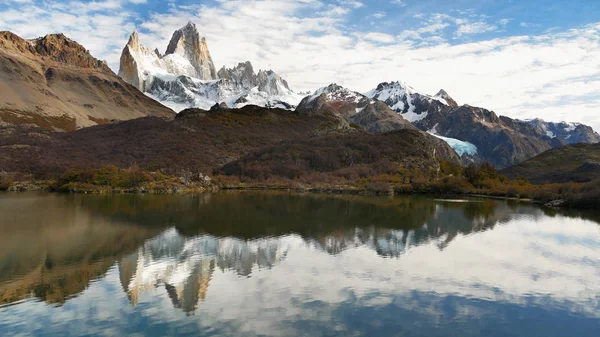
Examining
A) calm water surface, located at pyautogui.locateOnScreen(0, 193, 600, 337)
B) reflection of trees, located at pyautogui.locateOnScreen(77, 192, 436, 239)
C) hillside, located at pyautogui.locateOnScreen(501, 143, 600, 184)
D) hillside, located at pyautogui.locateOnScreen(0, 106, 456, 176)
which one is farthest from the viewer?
hillside, located at pyautogui.locateOnScreen(501, 143, 600, 184)

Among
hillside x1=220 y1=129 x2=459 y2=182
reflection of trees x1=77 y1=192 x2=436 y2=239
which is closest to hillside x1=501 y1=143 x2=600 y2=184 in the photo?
hillside x1=220 y1=129 x2=459 y2=182

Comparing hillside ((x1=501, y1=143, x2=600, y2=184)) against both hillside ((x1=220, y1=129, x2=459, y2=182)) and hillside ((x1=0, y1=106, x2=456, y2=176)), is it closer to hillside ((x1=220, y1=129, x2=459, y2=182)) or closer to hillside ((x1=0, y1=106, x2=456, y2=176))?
hillside ((x1=0, y1=106, x2=456, y2=176))

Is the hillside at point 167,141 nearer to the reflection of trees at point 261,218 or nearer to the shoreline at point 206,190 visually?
the shoreline at point 206,190

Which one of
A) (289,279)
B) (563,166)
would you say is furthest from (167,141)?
(563,166)

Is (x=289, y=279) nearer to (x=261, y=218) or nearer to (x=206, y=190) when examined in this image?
(x=261, y=218)

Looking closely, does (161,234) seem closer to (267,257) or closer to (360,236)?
(267,257)

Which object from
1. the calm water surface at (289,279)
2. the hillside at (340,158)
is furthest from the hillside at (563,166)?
the calm water surface at (289,279)
